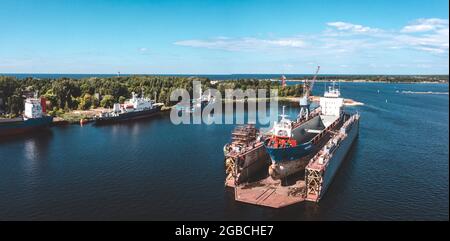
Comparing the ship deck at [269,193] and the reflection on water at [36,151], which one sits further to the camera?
the reflection on water at [36,151]

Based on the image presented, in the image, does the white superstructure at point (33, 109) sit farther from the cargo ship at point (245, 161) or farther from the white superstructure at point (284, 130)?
the white superstructure at point (284, 130)

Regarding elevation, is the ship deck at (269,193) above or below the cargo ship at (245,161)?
below

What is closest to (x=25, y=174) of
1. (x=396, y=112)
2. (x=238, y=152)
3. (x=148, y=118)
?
(x=238, y=152)

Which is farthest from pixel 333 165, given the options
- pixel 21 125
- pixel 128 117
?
pixel 128 117

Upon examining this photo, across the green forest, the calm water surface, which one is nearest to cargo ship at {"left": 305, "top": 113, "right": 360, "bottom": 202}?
the calm water surface

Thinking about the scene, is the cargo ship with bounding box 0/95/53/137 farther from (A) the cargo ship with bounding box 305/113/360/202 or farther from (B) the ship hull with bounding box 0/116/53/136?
(A) the cargo ship with bounding box 305/113/360/202

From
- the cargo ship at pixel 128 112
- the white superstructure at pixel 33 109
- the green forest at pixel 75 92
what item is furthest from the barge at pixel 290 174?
the green forest at pixel 75 92
